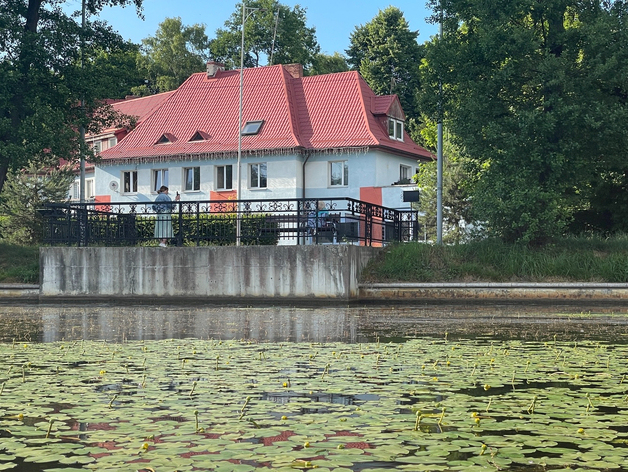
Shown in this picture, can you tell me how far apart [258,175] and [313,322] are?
32811mm

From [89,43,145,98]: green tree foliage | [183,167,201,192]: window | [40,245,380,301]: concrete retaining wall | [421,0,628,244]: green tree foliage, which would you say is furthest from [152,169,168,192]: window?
[421,0,628,244]: green tree foliage

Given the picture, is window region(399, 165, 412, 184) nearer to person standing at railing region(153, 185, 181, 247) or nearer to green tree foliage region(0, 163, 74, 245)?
green tree foliage region(0, 163, 74, 245)

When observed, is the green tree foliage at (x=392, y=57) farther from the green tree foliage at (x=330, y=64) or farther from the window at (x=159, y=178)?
the window at (x=159, y=178)

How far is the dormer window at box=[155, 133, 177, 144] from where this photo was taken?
158ft

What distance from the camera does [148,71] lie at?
2763 inches

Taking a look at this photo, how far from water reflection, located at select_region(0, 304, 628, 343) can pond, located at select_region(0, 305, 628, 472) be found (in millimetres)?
150

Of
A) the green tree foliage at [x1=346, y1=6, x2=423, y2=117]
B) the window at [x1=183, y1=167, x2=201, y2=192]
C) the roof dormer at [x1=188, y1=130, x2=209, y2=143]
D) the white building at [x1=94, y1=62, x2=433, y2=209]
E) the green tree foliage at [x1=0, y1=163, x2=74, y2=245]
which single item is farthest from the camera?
the green tree foliage at [x1=346, y1=6, x2=423, y2=117]

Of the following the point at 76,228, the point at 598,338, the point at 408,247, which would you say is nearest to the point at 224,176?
the point at 76,228

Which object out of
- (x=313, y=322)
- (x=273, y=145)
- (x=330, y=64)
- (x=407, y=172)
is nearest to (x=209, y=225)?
(x=313, y=322)

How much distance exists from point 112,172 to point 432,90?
98.3 ft

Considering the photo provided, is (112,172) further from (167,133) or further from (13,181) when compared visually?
(13,181)

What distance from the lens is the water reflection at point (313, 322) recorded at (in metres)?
11.0

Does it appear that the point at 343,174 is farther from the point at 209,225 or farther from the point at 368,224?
the point at 209,225

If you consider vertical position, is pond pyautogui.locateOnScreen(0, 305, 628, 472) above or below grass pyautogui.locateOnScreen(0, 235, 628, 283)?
below
